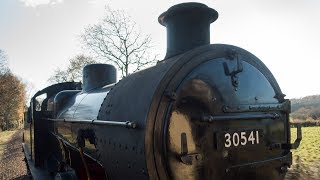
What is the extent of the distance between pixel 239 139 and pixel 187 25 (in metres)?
1.42

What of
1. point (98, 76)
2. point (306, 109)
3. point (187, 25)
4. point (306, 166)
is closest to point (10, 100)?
point (306, 166)

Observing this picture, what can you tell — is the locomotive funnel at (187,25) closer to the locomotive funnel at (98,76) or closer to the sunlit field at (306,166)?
the locomotive funnel at (98,76)

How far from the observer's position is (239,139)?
122 inches

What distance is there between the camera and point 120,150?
3.02 m

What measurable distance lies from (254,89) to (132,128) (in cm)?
138

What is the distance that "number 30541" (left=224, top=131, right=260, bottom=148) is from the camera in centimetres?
302

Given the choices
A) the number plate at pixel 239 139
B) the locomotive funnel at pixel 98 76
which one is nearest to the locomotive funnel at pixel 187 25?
the number plate at pixel 239 139

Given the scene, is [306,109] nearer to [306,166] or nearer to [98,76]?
[306,166]

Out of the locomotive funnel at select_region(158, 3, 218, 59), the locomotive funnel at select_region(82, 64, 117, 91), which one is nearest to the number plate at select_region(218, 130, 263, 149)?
the locomotive funnel at select_region(158, 3, 218, 59)

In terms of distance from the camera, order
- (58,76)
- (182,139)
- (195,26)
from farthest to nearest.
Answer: (58,76), (195,26), (182,139)

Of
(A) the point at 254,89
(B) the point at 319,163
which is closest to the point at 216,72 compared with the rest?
(A) the point at 254,89

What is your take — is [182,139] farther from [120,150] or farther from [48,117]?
[48,117]

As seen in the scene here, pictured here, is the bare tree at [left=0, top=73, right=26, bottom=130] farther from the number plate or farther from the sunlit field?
the number plate

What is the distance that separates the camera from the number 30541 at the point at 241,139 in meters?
3.02
